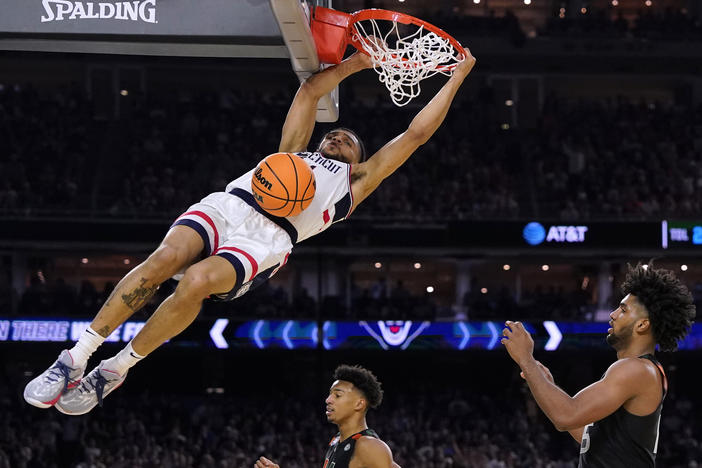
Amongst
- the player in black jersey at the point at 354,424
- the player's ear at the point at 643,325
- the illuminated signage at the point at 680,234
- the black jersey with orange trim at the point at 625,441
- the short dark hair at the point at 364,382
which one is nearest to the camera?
the black jersey with orange trim at the point at 625,441

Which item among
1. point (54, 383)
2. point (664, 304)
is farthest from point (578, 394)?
point (54, 383)

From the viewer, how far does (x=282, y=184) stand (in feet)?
15.7

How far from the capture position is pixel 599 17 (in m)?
23.3

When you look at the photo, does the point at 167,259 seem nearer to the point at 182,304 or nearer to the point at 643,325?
the point at 182,304

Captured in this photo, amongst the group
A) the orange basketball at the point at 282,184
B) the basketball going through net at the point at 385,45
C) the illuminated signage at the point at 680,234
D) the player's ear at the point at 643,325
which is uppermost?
the illuminated signage at the point at 680,234

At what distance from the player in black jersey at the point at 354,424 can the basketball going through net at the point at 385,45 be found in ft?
5.93

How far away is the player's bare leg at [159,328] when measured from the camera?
439 cm

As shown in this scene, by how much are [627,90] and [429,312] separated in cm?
1060

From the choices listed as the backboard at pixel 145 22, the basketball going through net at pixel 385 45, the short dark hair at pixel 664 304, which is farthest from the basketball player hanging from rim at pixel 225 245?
the short dark hair at pixel 664 304

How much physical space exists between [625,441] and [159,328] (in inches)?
83.8

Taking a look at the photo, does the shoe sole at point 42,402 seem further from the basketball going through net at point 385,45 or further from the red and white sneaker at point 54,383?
the basketball going through net at point 385,45

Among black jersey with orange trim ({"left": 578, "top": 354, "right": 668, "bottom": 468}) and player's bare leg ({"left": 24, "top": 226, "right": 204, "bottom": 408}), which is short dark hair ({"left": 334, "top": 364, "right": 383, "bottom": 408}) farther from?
black jersey with orange trim ({"left": 578, "top": 354, "right": 668, "bottom": 468})

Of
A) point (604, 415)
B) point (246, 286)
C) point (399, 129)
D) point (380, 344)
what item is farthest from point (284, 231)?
point (399, 129)

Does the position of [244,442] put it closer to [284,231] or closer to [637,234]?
[637,234]
